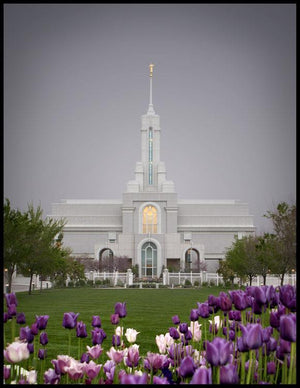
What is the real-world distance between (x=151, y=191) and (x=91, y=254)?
12871 millimetres

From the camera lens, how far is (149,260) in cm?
6894

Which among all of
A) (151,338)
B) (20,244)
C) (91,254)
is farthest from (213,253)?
(151,338)

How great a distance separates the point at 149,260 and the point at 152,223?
19.5 ft

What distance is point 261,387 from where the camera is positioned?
1.81 metres

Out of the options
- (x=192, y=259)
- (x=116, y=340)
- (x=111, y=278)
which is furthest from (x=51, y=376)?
(x=192, y=259)

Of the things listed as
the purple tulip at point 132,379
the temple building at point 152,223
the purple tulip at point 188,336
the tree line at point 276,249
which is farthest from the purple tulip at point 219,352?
the temple building at point 152,223

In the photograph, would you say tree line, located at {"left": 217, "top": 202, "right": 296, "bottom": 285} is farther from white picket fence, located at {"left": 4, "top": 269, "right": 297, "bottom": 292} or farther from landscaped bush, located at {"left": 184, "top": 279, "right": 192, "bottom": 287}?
white picket fence, located at {"left": 4, "top": 269, "right": 297, "bottom": 292}

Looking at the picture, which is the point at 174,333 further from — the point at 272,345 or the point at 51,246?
the point at 51,246

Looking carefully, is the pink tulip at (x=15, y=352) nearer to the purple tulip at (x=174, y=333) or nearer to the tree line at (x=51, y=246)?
the purple tulip at (x=174, y=333)

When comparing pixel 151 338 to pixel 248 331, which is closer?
pixel 248 331

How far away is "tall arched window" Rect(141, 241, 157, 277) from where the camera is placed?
68.9m

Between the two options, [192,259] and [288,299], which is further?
[192,259]

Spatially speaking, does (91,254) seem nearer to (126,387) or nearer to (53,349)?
(53,349)

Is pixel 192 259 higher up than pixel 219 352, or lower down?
lower down
